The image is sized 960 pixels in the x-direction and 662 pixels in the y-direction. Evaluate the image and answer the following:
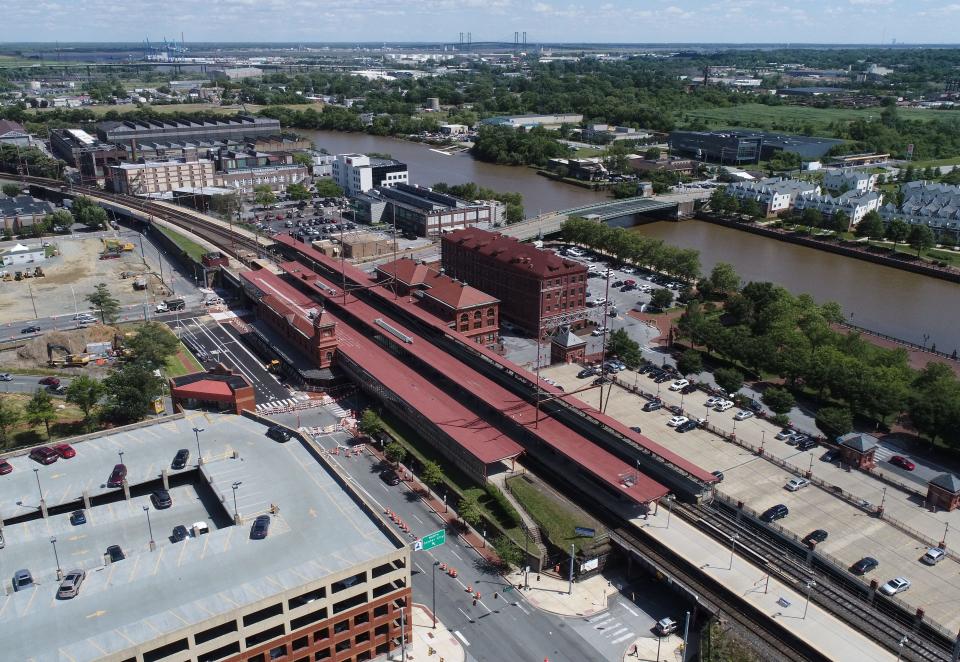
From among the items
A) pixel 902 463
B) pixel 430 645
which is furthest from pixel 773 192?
pixel 430 645

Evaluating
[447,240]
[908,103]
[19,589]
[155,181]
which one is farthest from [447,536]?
[908,103]

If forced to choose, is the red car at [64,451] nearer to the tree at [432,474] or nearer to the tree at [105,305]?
the tree at [432,474]

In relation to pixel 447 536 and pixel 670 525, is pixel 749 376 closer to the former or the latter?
pixel 670 525

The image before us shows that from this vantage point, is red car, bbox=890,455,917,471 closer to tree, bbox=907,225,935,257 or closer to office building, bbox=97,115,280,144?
tree, bbox=907,225,935,257

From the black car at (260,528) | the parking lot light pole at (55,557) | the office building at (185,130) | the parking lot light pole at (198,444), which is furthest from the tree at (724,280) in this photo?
the office building at (185,130)

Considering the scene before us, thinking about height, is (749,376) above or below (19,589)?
A: below
